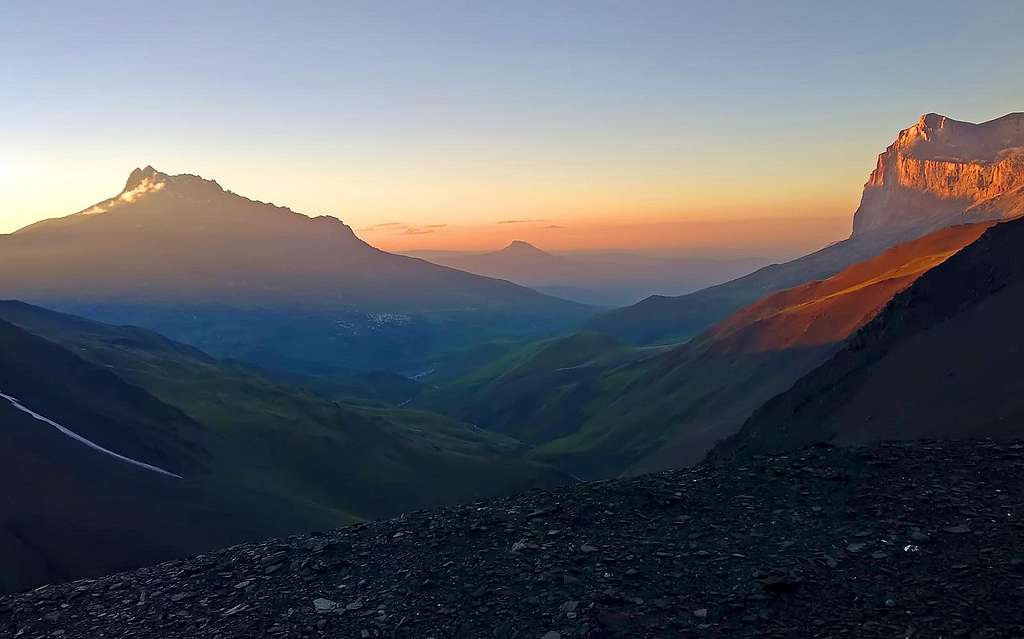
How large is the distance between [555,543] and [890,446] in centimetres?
941

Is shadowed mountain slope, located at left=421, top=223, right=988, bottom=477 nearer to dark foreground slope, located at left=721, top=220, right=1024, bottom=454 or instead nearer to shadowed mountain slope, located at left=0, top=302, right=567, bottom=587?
shadowed mountain slope, located at left=0, top=302, right=567, bottom=587

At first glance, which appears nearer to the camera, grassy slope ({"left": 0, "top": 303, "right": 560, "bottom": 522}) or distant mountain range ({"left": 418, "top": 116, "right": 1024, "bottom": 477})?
grassy slope ({"left": 0, "top": 303, "right": 560, "bottom": 522})

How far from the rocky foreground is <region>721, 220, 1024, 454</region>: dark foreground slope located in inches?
285

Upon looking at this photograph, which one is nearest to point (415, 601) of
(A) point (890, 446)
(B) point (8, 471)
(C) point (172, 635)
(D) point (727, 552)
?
(C) point (172, 635)

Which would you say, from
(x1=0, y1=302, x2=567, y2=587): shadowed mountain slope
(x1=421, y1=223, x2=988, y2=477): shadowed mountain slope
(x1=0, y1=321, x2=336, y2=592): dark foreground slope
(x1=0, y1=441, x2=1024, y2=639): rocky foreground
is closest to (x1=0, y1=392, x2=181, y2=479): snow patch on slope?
(x1=0, y1=321, x2=336, y2=592): dark foreground slope

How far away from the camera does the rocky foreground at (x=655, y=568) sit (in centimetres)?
1008

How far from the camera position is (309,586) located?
1321 cm

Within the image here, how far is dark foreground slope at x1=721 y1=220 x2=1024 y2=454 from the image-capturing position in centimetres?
2358

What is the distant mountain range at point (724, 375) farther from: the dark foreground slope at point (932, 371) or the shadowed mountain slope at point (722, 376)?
the dark foreground slope at point (932, 371)

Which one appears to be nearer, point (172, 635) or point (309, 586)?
point (172, 635)

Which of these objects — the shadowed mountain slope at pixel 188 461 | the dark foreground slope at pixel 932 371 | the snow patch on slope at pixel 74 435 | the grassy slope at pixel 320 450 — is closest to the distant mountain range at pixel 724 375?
the grassy slope at pixel 320 450

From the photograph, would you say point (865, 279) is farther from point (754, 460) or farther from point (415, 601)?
point (415, 601)

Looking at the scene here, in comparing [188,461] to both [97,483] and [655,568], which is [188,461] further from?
[655,568]

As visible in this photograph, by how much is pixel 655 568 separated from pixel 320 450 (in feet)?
262
